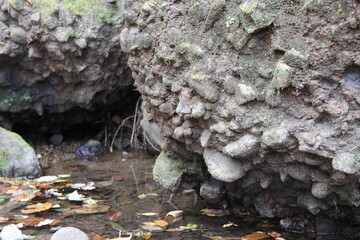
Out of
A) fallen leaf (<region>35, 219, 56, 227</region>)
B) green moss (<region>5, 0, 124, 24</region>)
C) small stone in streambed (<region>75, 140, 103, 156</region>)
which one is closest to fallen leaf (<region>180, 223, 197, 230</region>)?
fallen leaf (<region>35, 219, 56, 227</region>)

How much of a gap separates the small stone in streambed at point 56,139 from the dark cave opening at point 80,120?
0.10 ft

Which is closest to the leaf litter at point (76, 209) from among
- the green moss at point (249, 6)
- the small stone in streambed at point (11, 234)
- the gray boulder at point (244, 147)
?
the small stone in streambed at point (11, 234)

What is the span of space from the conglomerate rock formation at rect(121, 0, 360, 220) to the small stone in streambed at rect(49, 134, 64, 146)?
2821mm

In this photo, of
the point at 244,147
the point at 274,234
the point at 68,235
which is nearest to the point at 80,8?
the point at 68,235

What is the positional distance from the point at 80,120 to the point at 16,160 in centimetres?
133

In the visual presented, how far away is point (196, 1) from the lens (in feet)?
7.91

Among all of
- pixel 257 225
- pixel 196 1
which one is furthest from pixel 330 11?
A: pixel 257 225

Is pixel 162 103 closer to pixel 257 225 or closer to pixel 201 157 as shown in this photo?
pixel 201 157

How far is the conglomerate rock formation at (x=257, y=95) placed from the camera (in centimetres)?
194

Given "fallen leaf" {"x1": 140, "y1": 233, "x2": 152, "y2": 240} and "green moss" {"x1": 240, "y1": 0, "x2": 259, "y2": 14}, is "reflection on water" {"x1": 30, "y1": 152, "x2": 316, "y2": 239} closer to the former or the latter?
"fallen leaf" {"x1": 140, "y1": 233, "x2": 152, "y2": 240}

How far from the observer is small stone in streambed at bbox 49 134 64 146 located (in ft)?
17.5

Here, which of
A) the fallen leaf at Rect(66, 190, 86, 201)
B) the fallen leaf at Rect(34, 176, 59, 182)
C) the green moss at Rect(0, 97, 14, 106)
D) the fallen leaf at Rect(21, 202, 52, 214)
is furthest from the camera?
the green moss at Rect(0, 97, 14, 106)

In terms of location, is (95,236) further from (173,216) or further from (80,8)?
(80,8)

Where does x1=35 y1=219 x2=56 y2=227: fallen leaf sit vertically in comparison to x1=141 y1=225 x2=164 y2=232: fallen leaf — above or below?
above
